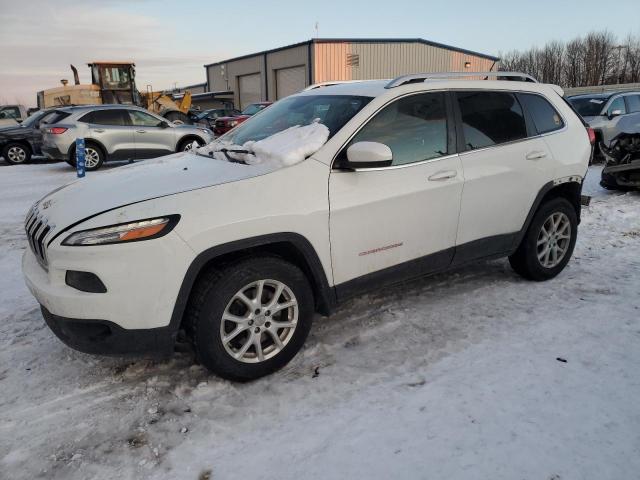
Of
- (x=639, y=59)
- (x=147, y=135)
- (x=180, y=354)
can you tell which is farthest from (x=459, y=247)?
(x=639, y=59)

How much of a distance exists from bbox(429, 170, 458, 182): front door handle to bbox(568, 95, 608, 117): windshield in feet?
32.1

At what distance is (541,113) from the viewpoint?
421 centimetres

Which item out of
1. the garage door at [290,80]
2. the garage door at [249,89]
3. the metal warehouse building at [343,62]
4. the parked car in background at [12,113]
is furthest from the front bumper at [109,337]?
the garage door at [249,89]

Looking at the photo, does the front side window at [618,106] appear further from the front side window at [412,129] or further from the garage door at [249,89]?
the garage door at [249,89]

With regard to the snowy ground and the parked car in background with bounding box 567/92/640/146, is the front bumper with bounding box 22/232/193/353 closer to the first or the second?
the snowy ground

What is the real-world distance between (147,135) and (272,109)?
960 cm

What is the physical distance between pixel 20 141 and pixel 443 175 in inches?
597

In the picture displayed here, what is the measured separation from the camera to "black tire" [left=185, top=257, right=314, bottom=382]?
267cm

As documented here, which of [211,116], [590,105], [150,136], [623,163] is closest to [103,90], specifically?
[211,116]

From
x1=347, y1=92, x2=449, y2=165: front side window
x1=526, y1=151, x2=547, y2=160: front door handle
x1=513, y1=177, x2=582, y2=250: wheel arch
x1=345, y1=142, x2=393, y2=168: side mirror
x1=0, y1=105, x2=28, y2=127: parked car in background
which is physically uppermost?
x1=0, y1=105, x2=28, y2=127: parked car in background

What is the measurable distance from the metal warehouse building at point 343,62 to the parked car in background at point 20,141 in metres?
20.3

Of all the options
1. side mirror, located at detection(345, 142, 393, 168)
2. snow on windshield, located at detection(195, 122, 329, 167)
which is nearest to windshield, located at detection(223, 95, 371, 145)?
snow on windshield, located at detection(195, 122, 329, 167)

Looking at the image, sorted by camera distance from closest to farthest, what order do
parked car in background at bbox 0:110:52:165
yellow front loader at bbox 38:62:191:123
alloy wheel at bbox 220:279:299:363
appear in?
1. alloy wheel at bbox 220:279:299:363
2. parked car in background at bbox 0:110:52:165
3. yellow front loader at bbox 38:62:191:123

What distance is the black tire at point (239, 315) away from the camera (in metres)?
2.67
